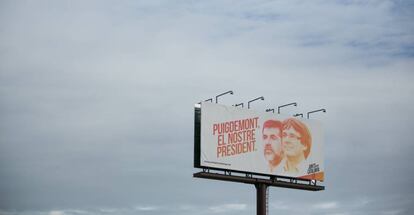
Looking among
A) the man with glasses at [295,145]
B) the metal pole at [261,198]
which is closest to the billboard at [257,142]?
the man with glasses at [295,145]

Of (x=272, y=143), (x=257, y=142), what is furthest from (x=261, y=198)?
(x=272, y=143)

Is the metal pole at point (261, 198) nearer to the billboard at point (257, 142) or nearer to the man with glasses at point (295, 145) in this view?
the billboard at point (257, 142)

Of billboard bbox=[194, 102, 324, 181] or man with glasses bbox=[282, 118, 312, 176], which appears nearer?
billboard bbox=[194, 102, 324, 181]

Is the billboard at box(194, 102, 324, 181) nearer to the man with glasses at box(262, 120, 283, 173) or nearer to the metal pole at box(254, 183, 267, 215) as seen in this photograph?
the man with glasses at box(262, 120, 283, 173)

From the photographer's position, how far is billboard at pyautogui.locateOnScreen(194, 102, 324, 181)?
2325 inches

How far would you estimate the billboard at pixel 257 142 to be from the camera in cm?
5906

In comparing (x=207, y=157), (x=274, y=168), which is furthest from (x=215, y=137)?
(x=274, y=168)

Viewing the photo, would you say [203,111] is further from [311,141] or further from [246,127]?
[311,141]

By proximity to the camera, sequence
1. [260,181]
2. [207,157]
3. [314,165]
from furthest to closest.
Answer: [314,165] < [260,181] < [207,157]

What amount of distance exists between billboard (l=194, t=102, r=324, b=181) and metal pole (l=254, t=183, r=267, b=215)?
0.95 m

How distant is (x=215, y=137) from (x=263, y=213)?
20.9 feet

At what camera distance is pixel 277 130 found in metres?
64.2

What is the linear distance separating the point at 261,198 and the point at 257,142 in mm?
3833

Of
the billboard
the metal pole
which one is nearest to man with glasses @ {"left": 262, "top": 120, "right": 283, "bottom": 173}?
the billboard
